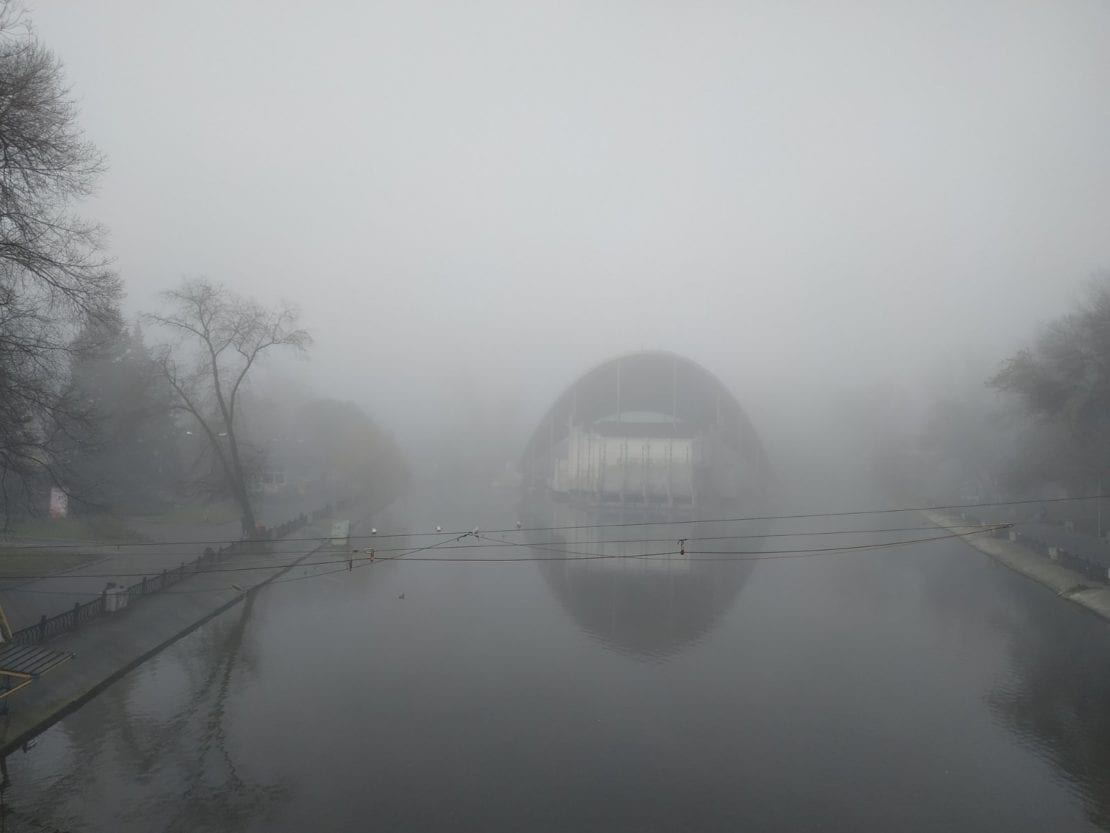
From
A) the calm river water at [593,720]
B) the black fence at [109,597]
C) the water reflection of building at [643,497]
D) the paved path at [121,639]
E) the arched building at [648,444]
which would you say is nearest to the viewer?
the calm river water at [593,720]

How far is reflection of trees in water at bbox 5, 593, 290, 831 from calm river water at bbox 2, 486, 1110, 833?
0.16 ft

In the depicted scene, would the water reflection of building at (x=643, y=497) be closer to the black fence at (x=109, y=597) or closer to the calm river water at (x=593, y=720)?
the calm river water at (x=593, y=720)

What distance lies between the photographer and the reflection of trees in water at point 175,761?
10758mm

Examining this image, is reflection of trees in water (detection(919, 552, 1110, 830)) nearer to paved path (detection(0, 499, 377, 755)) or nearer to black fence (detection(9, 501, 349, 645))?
paved path (detection(0, 499, 377, 755))

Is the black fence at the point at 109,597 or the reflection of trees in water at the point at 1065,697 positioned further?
the black fence at the point at 109,597

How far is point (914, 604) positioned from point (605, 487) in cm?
3766

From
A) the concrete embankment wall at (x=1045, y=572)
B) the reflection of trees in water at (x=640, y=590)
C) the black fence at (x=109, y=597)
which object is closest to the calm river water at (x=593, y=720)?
the reflection of trees in water at (x=640, y=590)

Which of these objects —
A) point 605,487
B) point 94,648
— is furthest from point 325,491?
point 94,648

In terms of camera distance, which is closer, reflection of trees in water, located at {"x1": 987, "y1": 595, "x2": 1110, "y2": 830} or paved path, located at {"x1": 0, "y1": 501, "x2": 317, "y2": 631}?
reflection of trees in water, located at {"x1": 987, "y1": 595, "x2": 1110, "y2": 830}

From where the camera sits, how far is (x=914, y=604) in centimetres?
2662

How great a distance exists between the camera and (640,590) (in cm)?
2830

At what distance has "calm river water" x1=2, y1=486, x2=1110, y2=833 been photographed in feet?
36.4

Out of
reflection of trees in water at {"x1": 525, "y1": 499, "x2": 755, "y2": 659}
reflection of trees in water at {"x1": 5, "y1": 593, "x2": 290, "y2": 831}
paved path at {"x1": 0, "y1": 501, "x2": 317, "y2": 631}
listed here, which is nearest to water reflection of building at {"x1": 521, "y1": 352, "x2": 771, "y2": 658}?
reflection of trees in water at {"x1": 525, "y1": 499, "x2": 755, "y2": 659}

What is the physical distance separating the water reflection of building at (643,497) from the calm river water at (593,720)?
46 cm
